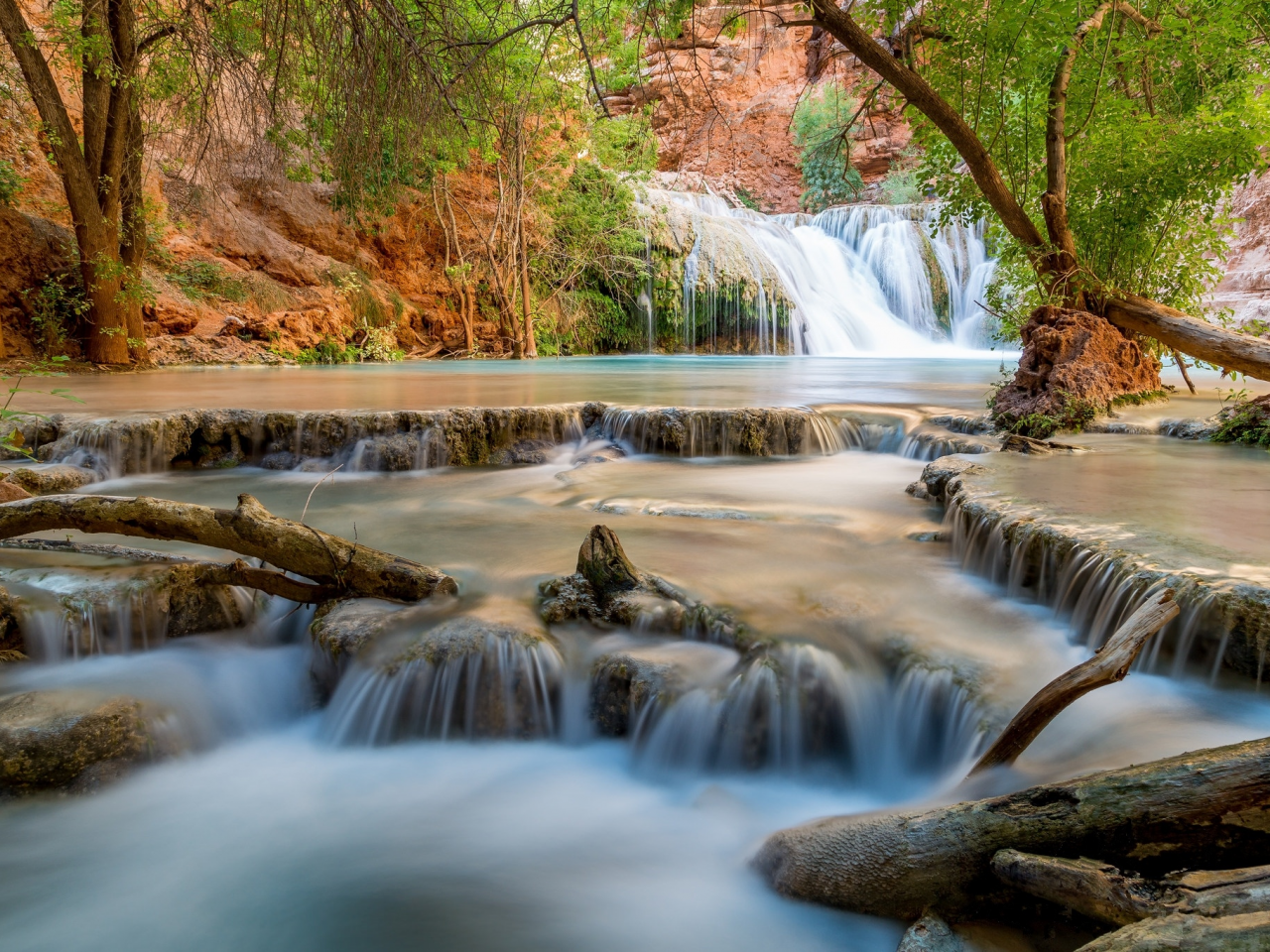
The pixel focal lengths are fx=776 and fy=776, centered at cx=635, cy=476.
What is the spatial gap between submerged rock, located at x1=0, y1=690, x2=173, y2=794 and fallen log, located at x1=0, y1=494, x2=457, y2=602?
0.63m

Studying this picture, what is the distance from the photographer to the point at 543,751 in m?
2.70

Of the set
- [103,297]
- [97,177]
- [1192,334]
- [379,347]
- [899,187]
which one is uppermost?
[899,187]

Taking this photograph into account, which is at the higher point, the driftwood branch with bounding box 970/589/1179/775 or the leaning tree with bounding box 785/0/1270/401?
the leaning tree with bounding box 785/0/1270/401

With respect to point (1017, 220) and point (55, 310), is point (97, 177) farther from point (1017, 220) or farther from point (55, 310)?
point (1017, 220)

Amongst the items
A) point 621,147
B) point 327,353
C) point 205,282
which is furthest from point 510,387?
point 621,147

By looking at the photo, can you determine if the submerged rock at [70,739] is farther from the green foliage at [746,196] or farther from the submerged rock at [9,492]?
the green foliage at [746,196]

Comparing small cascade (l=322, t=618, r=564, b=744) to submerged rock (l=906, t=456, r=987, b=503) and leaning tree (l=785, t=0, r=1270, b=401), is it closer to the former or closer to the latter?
submerged rock (l=906, t=456, r=987, b=503)

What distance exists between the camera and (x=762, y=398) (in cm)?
786

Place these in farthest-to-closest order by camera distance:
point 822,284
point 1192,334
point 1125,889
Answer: point 822,284 < point 1192,334 < point 1125,889

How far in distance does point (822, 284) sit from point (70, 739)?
19862 mm

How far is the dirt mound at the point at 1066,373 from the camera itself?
20.0ft

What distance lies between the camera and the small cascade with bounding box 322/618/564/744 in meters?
2.74

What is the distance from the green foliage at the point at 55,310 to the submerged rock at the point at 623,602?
438 inches

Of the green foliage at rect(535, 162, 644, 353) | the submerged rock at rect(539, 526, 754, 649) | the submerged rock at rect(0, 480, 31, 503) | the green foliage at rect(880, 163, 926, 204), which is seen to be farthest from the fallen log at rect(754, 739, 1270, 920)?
the green foliage at rect(880, 163, 926, 204)
